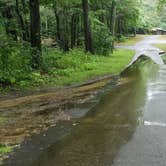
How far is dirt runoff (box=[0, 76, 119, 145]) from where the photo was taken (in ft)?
32.4

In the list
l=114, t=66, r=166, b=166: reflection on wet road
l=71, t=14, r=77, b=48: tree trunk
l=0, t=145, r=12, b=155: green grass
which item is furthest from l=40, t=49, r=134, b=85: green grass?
l=0, t=145, r=12, b=155: green grass

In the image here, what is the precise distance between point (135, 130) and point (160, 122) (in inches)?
46.0

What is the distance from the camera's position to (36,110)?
12.4 metres

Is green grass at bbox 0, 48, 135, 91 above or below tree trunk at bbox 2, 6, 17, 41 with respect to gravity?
below

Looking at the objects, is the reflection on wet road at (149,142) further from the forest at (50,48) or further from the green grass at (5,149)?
the forest at (50,48)

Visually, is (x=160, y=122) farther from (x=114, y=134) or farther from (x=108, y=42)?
(x=108, y=42)

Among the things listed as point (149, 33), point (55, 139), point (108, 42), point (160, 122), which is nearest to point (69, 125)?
point (55, 139)

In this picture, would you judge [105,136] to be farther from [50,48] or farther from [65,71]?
[50,48]

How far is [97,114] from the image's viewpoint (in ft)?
38.5

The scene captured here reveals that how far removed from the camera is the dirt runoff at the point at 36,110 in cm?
988

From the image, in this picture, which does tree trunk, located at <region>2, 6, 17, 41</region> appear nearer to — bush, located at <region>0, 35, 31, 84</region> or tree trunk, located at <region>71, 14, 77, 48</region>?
bush, located at <region>0, 35, 31, 84</region>

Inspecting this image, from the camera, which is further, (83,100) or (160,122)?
(83,100)

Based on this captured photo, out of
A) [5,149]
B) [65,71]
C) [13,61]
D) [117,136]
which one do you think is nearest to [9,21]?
[65,71]

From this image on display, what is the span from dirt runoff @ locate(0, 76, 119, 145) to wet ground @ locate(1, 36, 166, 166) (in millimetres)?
242
